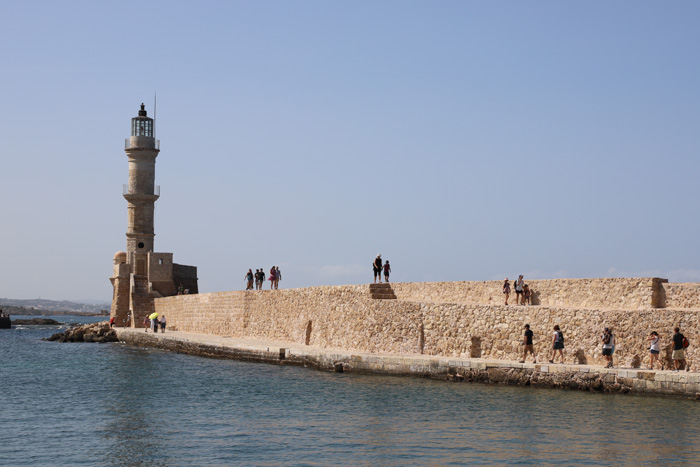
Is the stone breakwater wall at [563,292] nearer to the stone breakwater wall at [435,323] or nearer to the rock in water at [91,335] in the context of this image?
the stone breakwater wall at [435,323]

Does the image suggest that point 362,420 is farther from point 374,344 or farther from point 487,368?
point 374,344

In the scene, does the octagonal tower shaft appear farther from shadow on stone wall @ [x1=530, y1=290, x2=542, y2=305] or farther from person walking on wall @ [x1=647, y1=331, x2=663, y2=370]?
person walking on wall @ [x1=647, y1=331, x2=663, y2=370]

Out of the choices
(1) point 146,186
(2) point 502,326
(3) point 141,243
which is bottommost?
(2) point 502,326

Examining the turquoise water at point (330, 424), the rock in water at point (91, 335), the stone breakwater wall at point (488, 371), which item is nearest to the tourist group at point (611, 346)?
the stone breakwater wall at point (488, 371)

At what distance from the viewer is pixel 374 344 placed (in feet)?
74.9

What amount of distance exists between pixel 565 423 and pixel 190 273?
33.4 m

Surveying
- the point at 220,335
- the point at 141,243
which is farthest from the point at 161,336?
the point at 141,243

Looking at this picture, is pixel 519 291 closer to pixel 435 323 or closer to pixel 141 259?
pixel 435 323

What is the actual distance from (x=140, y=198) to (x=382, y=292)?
21.6m

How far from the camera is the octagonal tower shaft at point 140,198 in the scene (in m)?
42.0

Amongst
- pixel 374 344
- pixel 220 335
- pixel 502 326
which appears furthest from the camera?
pixel 220 335

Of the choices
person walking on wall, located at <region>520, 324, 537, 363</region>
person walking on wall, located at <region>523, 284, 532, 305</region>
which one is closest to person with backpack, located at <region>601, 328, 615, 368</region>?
person walking on wall, located at <region>520, 324, 537, 363</region>

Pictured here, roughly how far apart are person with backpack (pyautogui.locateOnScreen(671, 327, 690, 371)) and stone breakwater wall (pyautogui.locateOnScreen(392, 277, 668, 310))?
2.02m

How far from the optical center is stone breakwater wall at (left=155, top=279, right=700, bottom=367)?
17250mm
